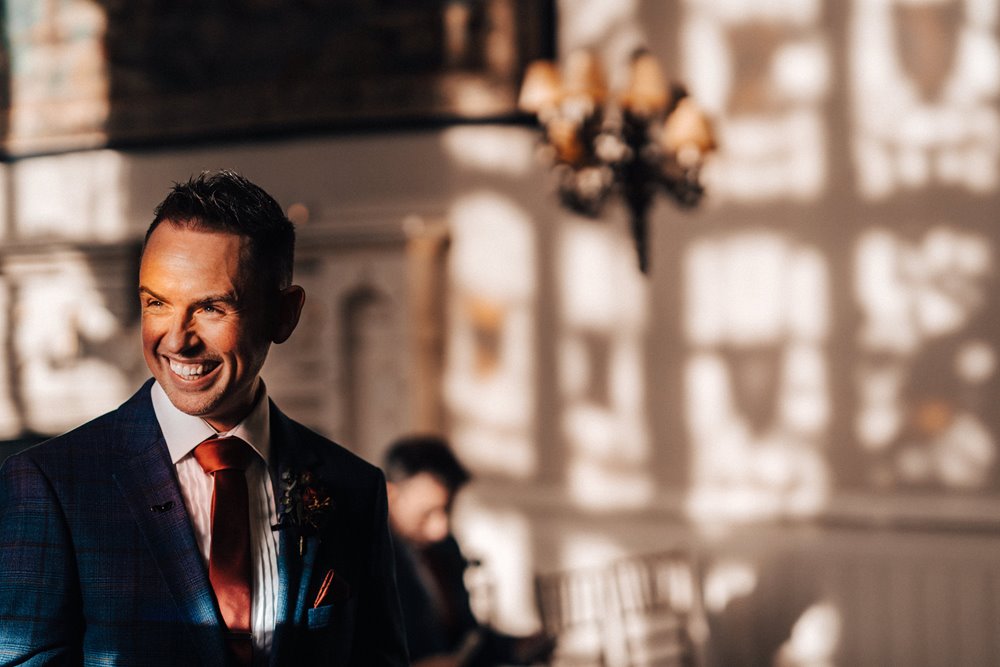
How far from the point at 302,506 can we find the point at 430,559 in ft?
10.4

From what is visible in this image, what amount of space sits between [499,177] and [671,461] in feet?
7.54

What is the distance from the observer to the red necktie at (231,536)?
3.29 feet

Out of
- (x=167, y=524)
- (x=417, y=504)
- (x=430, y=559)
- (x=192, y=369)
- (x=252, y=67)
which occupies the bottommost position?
(x=430, y=559)

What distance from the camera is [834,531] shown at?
7262mm

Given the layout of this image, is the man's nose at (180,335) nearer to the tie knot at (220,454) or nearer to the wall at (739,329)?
the tie knot at (220,454)

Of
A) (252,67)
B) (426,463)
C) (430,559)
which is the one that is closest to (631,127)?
(426,463)

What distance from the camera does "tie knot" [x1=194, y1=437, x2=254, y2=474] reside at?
40.8 inches

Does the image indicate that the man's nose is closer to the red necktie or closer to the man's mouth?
the man's mouth

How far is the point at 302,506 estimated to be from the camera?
41.0 inches

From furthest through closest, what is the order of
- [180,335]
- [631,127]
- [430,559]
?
[631,127] < [430,559] < [180,335]

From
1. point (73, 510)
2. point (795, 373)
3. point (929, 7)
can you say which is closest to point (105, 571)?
point (73, 510)

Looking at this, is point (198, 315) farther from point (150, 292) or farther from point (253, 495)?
point (253, 495)

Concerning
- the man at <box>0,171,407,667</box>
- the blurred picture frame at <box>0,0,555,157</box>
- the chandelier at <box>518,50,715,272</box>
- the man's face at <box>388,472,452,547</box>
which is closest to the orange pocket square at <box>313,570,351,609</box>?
the man at <box>0,171,407,667</box>

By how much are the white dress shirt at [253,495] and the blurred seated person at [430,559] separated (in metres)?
2.74
